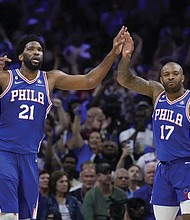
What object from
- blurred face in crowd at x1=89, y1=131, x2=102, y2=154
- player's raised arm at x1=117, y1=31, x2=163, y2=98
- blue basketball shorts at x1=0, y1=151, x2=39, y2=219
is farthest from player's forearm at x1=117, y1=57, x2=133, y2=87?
blurred face in crowd at x1=89, y1=131, x2=102, y2=154

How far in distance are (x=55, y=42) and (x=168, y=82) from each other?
8464 mm

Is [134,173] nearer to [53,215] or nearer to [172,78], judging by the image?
[53,215]

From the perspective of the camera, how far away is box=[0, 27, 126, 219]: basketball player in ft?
27.9

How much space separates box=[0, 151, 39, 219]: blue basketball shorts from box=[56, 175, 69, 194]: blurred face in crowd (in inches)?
98.6

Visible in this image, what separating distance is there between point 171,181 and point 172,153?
293mm

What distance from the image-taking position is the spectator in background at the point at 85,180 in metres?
11.7

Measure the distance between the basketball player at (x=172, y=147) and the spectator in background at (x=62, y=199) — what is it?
2237mm

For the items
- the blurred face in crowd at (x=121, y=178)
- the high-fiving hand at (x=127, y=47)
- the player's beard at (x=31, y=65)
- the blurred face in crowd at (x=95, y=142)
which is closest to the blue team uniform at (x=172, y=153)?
the high-fiving hand at (x=127, y=47)

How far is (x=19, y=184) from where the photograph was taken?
28.5 ft

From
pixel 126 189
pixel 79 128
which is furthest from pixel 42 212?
pixel 79 128

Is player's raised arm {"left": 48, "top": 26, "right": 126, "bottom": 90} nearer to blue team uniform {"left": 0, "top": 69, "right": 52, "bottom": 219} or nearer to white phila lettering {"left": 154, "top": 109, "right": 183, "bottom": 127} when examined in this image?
blue team uniform {"left": 0, "top": 69, "right": 52, "bottom": 219}

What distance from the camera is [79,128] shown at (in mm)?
13094

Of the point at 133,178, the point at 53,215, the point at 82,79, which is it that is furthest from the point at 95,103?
the point at 82,79

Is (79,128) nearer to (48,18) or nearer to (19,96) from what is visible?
(19,96)
